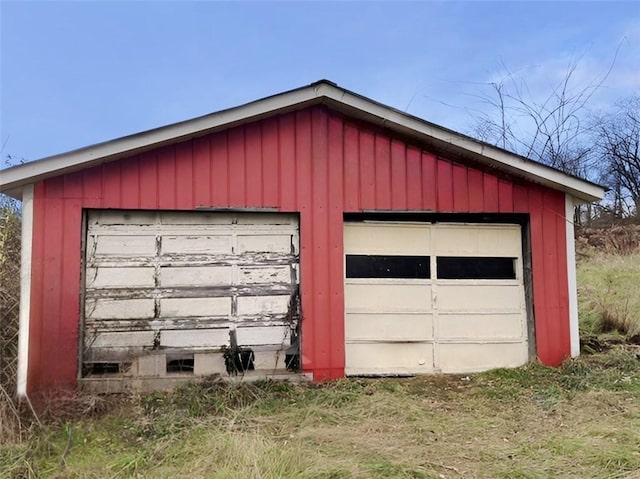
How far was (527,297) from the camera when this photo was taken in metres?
6.80

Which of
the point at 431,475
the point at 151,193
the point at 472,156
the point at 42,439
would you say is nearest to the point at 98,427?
the point at 42,439

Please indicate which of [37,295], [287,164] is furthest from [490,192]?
[37,295]

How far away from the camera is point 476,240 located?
684cm

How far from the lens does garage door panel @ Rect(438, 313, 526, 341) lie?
668cm

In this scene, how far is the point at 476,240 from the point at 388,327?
1722mm

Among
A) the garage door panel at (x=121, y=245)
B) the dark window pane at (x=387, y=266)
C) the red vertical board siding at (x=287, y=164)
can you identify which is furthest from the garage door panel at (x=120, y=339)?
the dark window pane at (x=387, y=266)

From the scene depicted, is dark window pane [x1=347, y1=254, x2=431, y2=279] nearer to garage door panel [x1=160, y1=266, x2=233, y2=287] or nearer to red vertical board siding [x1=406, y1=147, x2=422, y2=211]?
red vertical board siding [x1=406, y1=147, x2=422, y2=211]

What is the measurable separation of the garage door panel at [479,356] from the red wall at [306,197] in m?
0.31

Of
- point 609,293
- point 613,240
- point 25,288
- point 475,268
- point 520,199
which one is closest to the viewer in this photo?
point 25,288

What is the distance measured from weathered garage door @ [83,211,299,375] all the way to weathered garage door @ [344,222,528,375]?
3.12ft

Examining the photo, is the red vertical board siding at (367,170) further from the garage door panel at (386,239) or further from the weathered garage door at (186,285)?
the weathered garage door at (186,285)

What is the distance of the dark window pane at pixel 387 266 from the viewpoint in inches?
261

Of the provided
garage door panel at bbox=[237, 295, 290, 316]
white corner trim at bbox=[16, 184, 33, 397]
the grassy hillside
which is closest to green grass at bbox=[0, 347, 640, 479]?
garage door panel at bbox=[237, 295, 290, 316]

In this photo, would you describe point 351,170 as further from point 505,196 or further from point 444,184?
point 505,196
